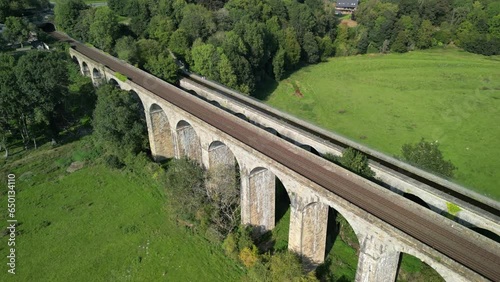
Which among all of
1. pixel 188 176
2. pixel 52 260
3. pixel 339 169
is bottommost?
pixel 52 260

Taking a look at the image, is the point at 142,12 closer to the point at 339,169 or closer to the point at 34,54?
the point at 34,54

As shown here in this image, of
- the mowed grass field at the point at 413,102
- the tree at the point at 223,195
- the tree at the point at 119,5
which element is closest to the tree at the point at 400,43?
the mowed grass field at the point at 413,102

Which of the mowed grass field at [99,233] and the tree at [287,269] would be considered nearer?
the tree at [287,269]

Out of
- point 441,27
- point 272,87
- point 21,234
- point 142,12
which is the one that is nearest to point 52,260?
point 21,234

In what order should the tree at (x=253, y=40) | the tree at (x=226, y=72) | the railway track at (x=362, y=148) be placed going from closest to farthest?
the railway track at (x=362, y=148), the tree at (x=226, y=72), the tree at (x=253, y=40)

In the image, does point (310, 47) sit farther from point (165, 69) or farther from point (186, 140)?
point (186, 140)

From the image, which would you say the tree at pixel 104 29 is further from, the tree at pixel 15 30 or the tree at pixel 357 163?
the tree at pixel 357 163

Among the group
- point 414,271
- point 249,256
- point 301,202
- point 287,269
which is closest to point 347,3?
point 414,271
